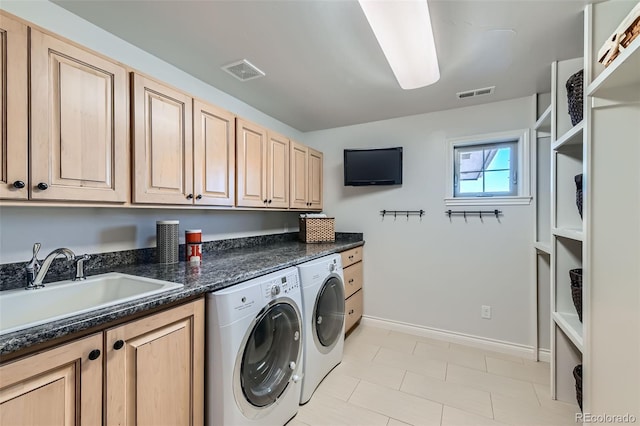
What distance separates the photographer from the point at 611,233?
1260 millimetres

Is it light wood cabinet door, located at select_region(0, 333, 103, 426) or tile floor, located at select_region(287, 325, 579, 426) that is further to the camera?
tile floor, located at select_region(287, 325, 579, 426)

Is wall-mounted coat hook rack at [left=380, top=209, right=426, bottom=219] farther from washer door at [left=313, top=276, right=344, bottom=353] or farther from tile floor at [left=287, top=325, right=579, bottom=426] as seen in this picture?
tile floor at [left=287, top=325, right=579, bottom=426]

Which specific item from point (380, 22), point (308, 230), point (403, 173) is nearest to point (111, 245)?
point (308, 230)

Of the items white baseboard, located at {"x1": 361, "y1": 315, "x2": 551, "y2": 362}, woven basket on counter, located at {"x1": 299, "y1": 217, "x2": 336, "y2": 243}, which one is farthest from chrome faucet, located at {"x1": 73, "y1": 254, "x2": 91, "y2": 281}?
white baseboard, located at {"x1": 361, "y1": 315, "x2": 551, "y2": 362}

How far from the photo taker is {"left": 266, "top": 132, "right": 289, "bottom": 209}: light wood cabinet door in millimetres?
2342

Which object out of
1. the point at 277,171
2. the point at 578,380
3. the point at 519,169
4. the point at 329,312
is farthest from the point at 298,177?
the point at 578,380

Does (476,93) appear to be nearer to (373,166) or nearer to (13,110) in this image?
(373,166)

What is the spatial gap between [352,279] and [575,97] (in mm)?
2119

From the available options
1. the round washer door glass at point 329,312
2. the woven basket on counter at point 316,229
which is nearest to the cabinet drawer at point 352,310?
the round washer door glass at point 329,312

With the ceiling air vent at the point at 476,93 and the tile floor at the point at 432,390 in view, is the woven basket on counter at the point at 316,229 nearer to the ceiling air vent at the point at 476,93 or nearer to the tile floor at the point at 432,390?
the tile floor at the point at 432,390

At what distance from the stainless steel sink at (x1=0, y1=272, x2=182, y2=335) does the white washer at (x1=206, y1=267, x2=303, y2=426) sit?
278mm

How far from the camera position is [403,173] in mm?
2867

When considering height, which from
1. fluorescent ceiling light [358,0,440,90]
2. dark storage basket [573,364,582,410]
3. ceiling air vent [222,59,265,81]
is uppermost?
ceiling air vent [222,59,265,81]

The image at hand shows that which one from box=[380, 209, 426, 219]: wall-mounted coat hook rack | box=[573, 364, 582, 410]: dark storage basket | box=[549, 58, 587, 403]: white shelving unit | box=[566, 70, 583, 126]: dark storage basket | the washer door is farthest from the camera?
box=[380, 209, 426, 219]: wall-mounted coat hook rack
